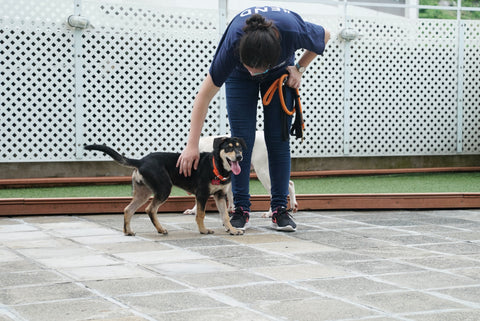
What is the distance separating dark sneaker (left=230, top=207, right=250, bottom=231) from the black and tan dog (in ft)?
0.47

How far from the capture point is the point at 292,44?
371cm

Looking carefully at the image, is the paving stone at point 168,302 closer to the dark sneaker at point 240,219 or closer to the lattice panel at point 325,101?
the dark sneaker at point 240,219

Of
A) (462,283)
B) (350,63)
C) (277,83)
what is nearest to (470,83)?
(350,63)

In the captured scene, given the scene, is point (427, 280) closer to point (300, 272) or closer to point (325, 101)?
point (300, 272)

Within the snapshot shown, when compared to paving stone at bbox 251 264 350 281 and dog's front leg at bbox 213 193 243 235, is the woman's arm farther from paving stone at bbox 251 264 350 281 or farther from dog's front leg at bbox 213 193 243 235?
paving stone at bbox 251 264 350 281

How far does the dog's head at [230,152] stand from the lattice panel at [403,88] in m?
4.21

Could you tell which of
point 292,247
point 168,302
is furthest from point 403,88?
point 168,302

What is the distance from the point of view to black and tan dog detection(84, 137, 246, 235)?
404 centimetres

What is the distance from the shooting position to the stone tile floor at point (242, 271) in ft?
7.82

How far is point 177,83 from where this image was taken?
741 centimetres

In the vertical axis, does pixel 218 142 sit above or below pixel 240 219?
above

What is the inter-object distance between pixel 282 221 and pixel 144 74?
353cm

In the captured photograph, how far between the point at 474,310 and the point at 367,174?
547cm

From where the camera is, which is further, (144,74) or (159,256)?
(144,74)
